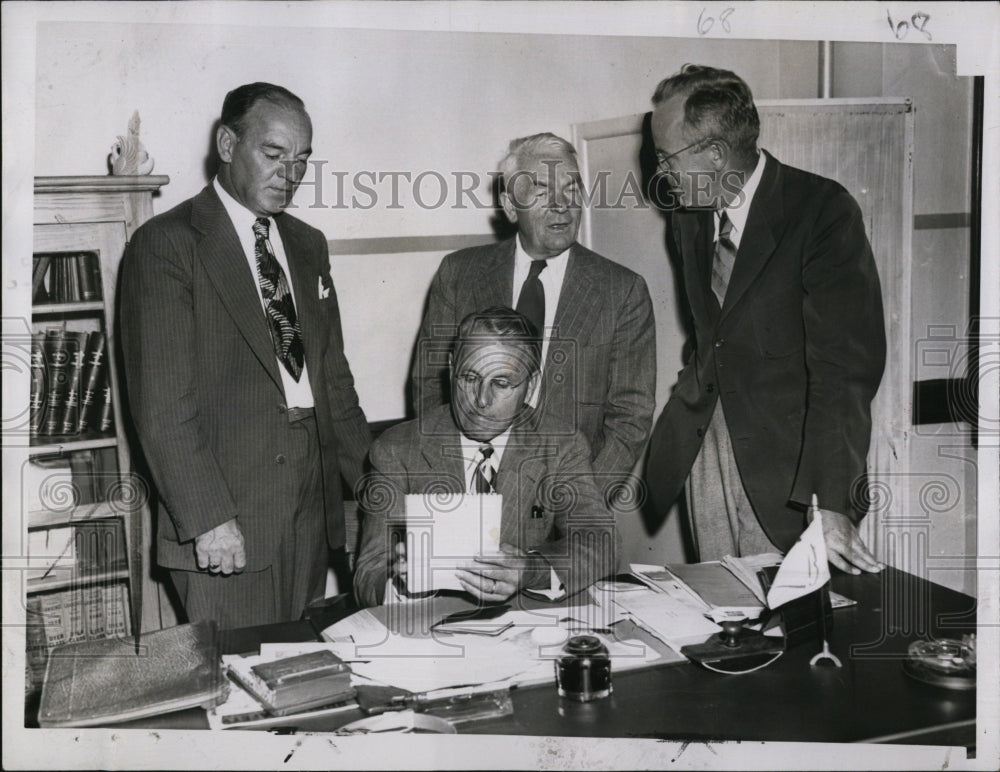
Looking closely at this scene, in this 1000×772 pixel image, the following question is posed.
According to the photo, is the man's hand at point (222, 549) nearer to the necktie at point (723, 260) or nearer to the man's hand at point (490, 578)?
the man's hand at point (490, 578)

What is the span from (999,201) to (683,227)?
892mm

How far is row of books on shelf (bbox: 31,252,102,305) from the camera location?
2477 millimetres

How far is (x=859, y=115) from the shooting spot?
257 centimetres

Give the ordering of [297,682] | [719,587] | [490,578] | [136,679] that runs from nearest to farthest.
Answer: [297,682] → [136,679] → [490,578] → [719,587]

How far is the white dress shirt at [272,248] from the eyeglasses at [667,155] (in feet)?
3.54

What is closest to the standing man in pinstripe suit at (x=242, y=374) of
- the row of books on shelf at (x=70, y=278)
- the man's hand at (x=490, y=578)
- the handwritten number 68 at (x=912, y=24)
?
the row of books on shelf at (x=70, y=278)

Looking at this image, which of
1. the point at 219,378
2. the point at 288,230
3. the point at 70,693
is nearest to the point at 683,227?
the point at 288,230

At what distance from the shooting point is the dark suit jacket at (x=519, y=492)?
2301 millimetres

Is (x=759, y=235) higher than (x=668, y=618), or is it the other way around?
(x=759, y=235)

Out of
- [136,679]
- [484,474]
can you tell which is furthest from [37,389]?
[484,474]

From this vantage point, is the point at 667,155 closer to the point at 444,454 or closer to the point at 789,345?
the point at 789,345

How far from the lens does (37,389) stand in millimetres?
2467

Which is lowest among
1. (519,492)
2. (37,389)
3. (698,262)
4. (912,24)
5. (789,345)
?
(519,492)

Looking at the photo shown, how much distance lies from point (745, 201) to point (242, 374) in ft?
4.85
